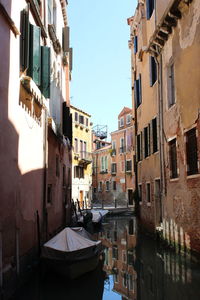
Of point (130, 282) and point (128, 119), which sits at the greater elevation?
point (128, 119)

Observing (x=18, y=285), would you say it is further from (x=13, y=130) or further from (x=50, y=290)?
(x=13, y=130)

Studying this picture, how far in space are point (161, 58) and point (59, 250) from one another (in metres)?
6.90

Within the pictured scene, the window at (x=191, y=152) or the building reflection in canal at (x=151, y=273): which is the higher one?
the window at (x=191, y=152)

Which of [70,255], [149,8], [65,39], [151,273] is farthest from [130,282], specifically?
[65,39]

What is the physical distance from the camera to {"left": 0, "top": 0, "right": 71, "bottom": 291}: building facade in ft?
19.8

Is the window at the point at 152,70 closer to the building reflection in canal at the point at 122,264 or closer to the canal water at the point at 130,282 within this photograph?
the building reflection in canal at the point at 122,264

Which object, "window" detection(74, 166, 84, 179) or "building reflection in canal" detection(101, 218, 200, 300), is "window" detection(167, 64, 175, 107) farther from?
"window" detection(74, 166, 84, 179)

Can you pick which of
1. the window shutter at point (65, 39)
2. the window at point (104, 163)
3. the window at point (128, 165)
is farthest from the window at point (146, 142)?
the window at point (104, 163)

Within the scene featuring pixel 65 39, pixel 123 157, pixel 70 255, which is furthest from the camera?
pixel 123 157

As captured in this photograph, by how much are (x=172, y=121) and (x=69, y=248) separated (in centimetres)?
468

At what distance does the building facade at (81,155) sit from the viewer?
29.1 metres

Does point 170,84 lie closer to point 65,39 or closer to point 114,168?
point 65,39

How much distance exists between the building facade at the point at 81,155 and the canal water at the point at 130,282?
63.4 feet

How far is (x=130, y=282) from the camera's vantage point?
7.37 meters
